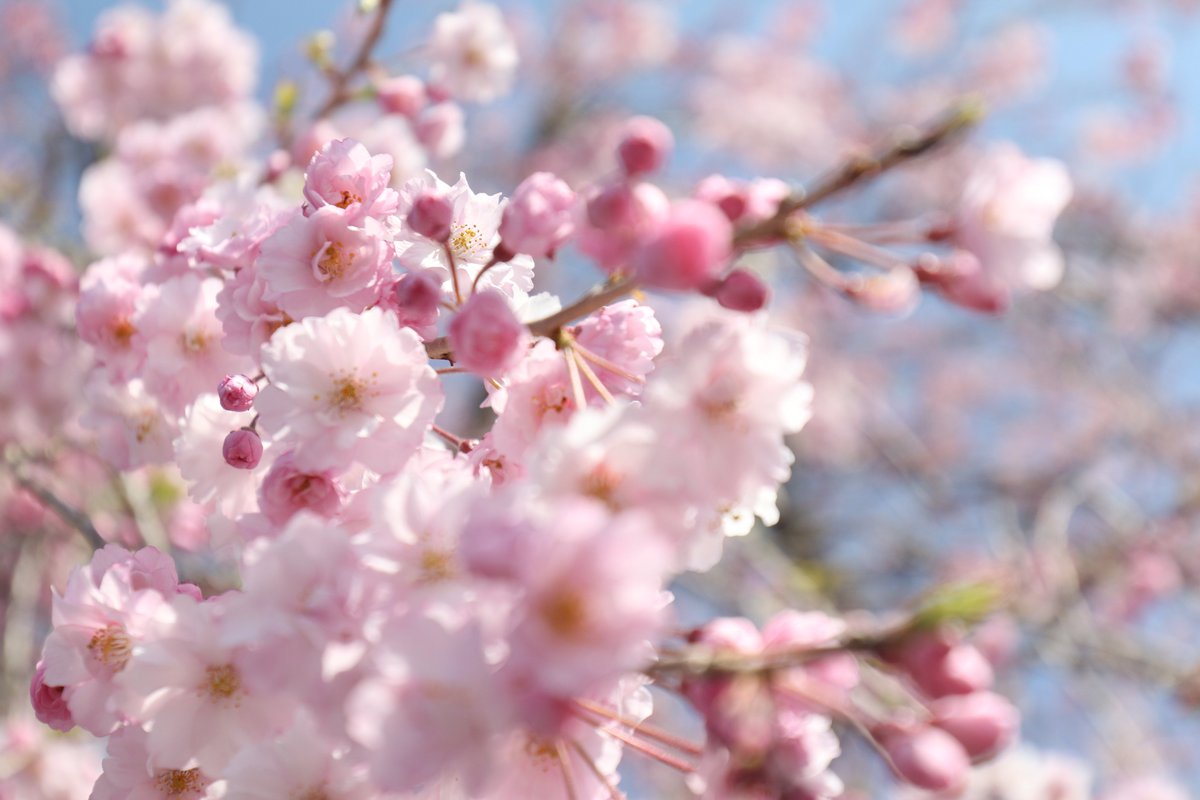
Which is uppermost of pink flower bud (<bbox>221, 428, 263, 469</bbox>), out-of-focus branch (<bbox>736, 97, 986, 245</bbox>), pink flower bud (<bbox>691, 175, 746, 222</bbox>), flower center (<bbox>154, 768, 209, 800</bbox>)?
out-of-focus branch (<bbox>736, 97, 986, 245</bbox>)

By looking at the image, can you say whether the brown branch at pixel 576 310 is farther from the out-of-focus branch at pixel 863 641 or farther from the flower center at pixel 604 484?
the out-of-focus branch at pixel 863 641

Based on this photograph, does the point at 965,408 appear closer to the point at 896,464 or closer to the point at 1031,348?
the point at 1031,348

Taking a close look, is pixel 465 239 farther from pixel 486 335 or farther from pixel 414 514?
pixel 414 514

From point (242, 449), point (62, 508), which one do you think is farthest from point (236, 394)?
point (62, 508)

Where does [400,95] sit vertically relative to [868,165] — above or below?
below

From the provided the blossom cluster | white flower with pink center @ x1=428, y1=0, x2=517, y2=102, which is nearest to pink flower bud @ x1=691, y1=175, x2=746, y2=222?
the blossom cluster

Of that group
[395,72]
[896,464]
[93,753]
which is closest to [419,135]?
[395,72]

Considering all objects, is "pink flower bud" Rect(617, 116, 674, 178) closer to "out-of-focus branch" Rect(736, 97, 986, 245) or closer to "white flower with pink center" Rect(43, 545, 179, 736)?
"out-of-focus branch" Rect(736, 97, 986, 245)
